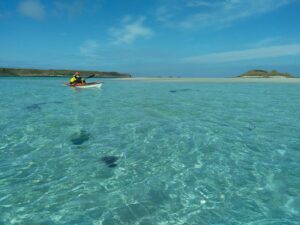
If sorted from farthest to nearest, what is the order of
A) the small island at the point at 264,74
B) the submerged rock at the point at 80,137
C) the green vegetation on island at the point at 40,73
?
the green vegetation on island at the point at 40,73 < the small island at the point at 264,74 < the submerged rock at the point at 80,137

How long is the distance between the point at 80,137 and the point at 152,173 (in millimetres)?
6535

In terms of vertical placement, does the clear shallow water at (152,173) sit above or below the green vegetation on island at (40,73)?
above

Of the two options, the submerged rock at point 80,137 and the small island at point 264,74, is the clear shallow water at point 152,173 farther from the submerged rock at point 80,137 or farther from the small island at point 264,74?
the small island at point 264,74

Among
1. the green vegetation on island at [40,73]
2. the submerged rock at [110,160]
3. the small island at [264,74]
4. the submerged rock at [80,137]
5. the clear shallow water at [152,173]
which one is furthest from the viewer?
the green vegetation on island at [40,73]

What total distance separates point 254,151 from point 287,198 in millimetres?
4492

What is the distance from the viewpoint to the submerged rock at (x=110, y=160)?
11859mm

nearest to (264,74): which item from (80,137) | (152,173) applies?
(80,137)

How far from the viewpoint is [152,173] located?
35.7 feet

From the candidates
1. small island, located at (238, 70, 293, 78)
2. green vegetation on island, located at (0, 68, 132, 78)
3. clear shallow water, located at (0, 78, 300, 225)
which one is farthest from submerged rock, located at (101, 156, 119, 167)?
green vegetation on island, located at (0, 68, 132, 78)

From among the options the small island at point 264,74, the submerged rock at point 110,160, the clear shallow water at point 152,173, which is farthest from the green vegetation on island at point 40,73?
the submerged rock at point 110,160

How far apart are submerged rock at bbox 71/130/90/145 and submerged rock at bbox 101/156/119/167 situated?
9.32 feet

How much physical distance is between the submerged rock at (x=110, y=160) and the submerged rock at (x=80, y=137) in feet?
9.32

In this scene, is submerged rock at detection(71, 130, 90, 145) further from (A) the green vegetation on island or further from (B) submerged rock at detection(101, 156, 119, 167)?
(A) the green vegetation on island

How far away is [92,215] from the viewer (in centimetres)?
802
